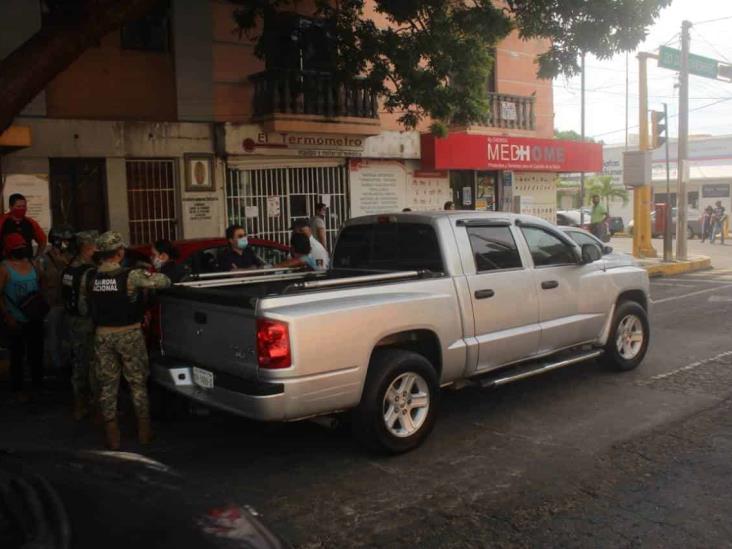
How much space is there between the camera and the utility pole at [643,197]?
1853 cm

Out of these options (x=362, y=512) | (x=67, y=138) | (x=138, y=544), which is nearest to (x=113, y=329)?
(x=362, y=512)

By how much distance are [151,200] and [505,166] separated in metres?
8.78

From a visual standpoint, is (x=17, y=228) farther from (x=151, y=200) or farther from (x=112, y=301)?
(x=151, y=200)

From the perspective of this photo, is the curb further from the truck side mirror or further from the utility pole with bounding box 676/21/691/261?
the truck side mirror

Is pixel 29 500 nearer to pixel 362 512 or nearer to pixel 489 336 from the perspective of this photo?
pixel 362 512

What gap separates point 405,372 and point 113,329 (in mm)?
2173

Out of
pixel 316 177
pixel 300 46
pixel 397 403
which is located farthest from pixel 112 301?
pixel 316 177

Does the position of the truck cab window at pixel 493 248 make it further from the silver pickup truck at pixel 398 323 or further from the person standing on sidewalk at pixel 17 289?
the person standing on sidewalk at pixel 17 289

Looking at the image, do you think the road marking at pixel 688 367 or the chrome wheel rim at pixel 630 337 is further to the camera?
the chrome wheel rim at pixel 630 337

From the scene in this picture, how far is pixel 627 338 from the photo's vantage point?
7.48 meters

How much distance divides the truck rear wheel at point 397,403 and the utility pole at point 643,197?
15.1 meters

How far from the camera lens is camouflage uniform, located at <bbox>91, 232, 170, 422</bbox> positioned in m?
5.33

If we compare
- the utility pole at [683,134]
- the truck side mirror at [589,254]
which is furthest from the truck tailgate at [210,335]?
the utility pole at [683,134]

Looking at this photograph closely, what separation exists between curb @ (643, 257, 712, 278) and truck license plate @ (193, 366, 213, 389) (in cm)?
1382
